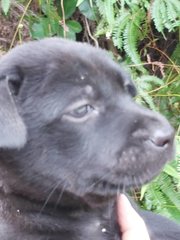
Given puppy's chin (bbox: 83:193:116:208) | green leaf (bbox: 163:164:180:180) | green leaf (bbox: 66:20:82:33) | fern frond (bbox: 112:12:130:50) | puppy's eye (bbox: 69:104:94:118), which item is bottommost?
green leaf (bbox: 163:164:180:180)

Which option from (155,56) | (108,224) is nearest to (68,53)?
(108,224)

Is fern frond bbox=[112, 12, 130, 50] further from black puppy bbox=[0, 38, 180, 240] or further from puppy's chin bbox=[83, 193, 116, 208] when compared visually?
puppy's chin bbox=[83, 193, 116, 208]

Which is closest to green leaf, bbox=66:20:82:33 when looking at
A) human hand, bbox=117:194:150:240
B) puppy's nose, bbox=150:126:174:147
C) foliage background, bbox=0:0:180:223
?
foliage background, bbox=0:0:180:223

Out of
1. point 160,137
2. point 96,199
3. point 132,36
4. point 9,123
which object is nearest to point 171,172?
point 132,36

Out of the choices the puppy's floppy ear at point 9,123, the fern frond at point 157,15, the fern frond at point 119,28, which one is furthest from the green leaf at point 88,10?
the puppy's floppy ear at point 9,123

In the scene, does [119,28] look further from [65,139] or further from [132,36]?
[65,139]

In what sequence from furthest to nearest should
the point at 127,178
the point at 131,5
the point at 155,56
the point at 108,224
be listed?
the point at 155,56
the point at 131,5
the point at 108,224
the point at 127,178

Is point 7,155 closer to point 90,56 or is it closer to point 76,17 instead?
point 90,56
